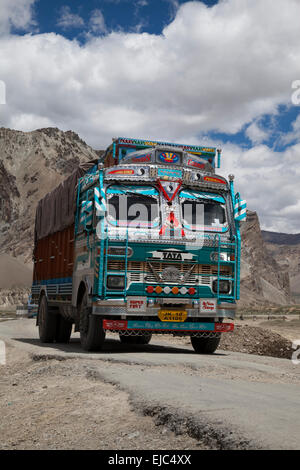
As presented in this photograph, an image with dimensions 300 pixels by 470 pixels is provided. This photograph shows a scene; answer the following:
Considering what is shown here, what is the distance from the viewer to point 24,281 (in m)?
85.5

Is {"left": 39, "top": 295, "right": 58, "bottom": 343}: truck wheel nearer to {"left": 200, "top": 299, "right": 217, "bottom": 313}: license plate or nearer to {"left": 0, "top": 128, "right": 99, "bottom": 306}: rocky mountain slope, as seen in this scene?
{"left": 200, "top": 299, "right": 217, "bottom": 313}: license plate

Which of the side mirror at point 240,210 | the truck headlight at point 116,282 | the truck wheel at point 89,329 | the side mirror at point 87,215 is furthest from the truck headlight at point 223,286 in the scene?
the side mirror at point 87,215

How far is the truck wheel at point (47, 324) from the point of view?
16.7m

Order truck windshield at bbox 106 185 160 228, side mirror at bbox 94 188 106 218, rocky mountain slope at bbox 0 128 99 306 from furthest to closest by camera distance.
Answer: rocky mountain slope at bbox 0 128 99 306
truck windshield at bbox 106 185 160 228
side mirror at bbox 94 188 106 218

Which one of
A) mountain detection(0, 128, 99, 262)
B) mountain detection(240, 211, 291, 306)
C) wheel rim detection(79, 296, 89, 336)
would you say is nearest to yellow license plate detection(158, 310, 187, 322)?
wheel rim detection(79, 296, 89, 336)

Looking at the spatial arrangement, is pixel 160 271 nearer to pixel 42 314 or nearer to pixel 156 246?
pixel 156 246

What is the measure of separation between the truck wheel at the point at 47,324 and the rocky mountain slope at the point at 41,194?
8683 centimetres

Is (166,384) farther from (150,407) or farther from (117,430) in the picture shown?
(117,430)

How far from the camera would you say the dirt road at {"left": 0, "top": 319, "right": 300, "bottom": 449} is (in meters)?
5.57

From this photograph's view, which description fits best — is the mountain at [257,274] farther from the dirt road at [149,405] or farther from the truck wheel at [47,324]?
the dirt road at [149,405]

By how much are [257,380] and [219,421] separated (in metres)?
3.76

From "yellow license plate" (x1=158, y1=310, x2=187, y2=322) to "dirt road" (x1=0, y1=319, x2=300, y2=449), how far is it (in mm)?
1161

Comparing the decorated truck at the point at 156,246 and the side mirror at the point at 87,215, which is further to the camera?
the side mirror at the point at 87,215
